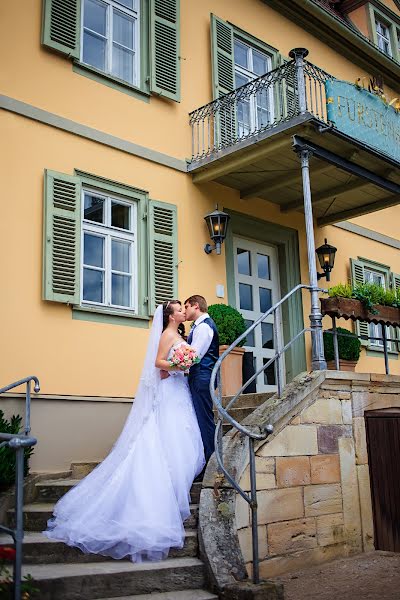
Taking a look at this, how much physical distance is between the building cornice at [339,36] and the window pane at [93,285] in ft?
19.8

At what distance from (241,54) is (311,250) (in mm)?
4496

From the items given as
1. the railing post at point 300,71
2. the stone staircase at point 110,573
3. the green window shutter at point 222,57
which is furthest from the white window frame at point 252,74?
the stone staircase at point 110,573

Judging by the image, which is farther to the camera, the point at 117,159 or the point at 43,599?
the point at 117,159

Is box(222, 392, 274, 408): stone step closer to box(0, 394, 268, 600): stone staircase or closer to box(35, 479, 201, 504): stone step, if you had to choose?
box(0, 394, 268, 600): stone staircase

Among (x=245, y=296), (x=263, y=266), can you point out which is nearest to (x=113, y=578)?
(x=245, y=296)

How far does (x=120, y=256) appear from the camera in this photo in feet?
26.9

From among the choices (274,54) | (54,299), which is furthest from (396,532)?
(274,54)

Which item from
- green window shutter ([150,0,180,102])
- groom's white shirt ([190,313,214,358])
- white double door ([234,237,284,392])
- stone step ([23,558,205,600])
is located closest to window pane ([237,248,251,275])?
white double door ([234,237,284,392])

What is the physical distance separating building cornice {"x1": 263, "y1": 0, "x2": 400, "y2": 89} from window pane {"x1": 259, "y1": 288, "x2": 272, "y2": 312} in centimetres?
453

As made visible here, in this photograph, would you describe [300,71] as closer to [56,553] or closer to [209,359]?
[209,359]

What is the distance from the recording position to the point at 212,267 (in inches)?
359

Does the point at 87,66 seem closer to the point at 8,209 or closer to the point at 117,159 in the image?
the point at 117,159

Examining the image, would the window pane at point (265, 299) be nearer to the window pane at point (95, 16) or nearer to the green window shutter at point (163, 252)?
the green window shutter at point (163, 252)

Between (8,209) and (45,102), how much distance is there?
1.50 m
